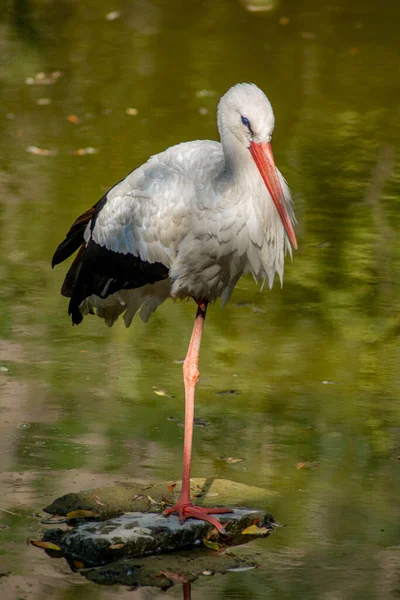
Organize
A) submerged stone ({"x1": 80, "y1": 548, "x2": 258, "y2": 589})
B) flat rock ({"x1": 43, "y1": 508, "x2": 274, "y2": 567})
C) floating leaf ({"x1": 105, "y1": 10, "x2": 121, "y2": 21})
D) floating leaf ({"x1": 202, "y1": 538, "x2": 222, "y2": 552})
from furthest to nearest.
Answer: floating leaf ({"x1": 105, "y1": 10, "x2": 121, "y2": 21}), floating leaf ({"x1": 202, "y1": 538, "x2": 222, "y2": 552}), flat rock ({"x1": 43, "y1": 508, "x2": 274, "y2": 567}), submerged stone ({"x1": 80, "y1": 548, "x2": 258, "y2": 589})

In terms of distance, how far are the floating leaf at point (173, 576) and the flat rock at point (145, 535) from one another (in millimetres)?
157

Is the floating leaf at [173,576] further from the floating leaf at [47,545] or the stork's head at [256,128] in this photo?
the stork's head at [256,128]

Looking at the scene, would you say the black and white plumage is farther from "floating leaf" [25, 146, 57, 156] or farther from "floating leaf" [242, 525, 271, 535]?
"floating leaf" [25, 146, 57, 156]

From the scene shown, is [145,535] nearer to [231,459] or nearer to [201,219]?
[231,459]

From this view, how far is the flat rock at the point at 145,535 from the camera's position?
4.84m

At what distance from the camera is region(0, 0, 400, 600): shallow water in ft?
17.0

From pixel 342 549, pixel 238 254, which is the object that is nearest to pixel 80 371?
pixel 238 254

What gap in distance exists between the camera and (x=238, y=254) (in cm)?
529

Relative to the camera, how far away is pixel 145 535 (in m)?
4.91

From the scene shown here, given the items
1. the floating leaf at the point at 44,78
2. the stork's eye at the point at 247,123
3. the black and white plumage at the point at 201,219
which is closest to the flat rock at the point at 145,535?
the black and white plumage at the point at 201,219

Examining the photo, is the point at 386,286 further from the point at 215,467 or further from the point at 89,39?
the point at 89,39

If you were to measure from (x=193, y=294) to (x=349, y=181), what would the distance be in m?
4.97

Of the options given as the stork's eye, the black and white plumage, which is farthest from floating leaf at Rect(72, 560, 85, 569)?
the stork's eye

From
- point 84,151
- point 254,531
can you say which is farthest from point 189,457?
point 84,151
